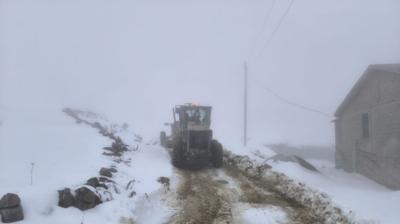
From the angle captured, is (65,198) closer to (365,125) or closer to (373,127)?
(373,127)

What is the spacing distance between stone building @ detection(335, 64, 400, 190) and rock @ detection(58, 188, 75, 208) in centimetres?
1414

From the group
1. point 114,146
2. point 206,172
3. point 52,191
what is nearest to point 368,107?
point 206,172

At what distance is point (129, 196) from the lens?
29.0 feet

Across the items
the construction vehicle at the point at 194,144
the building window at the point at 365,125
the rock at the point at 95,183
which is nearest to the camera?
the rock at the point at 95,183

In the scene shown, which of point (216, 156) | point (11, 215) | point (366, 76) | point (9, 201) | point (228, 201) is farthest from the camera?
point (366, 76)

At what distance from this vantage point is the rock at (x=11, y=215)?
611cm

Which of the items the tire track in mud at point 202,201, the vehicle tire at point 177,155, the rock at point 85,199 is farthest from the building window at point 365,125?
the rock at point 85,199

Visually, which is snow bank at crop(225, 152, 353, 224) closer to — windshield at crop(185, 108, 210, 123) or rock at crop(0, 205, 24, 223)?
windshield at crop(185, 108, 210, 123)

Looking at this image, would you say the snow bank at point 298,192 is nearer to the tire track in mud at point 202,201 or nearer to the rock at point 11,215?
the tire track in mud at point 202,201

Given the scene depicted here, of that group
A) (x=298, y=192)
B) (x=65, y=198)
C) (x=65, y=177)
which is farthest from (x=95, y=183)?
(x=298, y=192)

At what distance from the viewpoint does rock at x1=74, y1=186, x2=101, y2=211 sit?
7.37 meters

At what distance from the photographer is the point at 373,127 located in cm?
1861

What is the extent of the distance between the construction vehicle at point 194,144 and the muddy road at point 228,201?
2181 millimetres

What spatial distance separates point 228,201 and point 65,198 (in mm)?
3978
